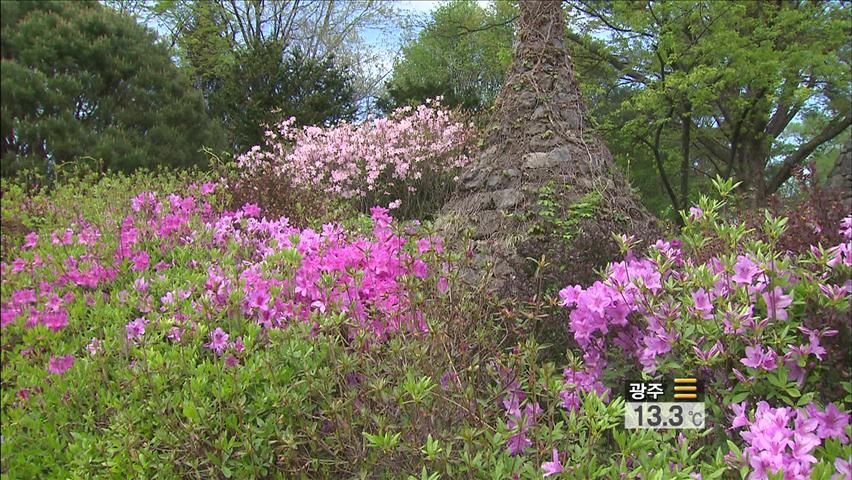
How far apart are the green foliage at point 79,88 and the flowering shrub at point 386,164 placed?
489cm

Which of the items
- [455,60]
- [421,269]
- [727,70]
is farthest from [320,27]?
[421,269]

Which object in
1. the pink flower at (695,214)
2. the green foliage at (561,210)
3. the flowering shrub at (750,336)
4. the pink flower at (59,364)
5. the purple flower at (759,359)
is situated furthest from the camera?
the green foliage at (561,210)

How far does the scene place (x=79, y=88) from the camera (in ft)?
4.09

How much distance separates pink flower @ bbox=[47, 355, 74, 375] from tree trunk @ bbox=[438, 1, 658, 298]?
1644 millimetres

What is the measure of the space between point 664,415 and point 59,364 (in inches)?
70.2

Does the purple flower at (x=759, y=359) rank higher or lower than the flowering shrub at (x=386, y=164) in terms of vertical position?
lower

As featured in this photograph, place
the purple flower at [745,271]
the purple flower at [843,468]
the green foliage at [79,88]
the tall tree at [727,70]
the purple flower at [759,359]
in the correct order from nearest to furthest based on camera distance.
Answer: the green foliage at [79,88]
the purple flower at [843,468]
the purple flower at [759,359]
the purple flower at [745,271]
the tall tree at [727,70]

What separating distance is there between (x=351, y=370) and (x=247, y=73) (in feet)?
49.9

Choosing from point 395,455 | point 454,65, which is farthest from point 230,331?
point 454,65

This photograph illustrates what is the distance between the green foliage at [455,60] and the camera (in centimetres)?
1619

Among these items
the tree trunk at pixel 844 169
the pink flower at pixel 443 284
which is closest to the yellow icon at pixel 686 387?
the pink flower at pixel 443 284

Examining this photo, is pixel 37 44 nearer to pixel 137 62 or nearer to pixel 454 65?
pixel 137 62

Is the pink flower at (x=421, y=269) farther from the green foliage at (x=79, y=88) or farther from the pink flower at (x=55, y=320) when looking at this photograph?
the pink flower at (x=55, y=320)

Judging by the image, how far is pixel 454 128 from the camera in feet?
25.2
